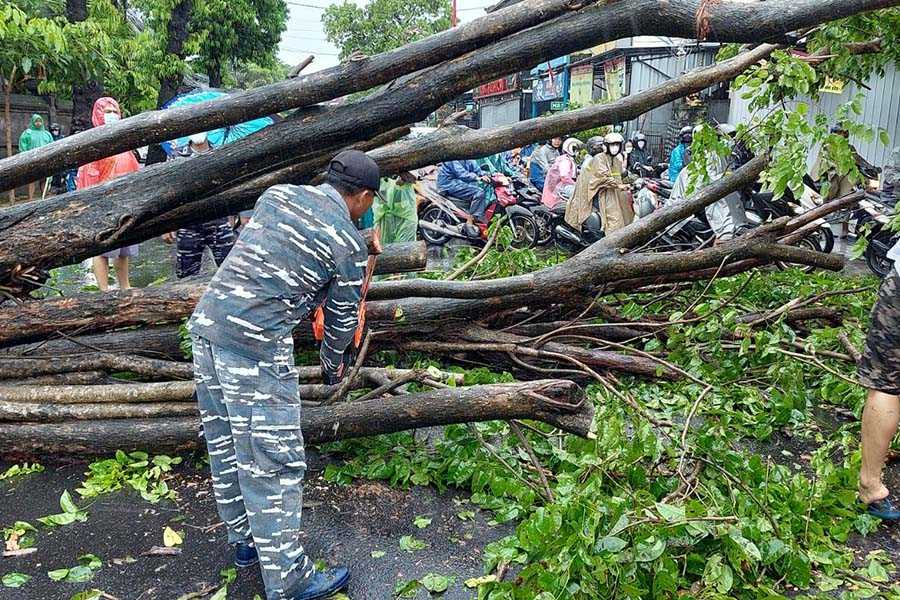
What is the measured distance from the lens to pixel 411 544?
3252mm

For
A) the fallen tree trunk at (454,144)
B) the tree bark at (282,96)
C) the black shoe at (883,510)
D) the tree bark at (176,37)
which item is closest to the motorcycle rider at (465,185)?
the fallen tree trunk at (454,144)

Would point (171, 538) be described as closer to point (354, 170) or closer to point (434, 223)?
point (354, 170)

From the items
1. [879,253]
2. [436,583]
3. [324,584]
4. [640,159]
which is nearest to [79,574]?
[324,584]

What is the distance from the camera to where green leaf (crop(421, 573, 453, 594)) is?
114 inches

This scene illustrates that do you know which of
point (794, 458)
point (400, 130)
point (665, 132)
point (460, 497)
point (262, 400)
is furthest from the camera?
point (665, 132)

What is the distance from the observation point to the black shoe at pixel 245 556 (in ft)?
10.1

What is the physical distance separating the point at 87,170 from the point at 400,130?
14.0ft

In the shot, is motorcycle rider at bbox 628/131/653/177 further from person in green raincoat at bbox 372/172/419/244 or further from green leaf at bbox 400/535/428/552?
green leaf at bbox 400/535/428/552

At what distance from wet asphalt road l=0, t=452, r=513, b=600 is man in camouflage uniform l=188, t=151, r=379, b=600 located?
350mm

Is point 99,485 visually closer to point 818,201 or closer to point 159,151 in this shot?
point 818,201

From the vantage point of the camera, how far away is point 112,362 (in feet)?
13.9

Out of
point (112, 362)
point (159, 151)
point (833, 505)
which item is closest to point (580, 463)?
point (833, 505)

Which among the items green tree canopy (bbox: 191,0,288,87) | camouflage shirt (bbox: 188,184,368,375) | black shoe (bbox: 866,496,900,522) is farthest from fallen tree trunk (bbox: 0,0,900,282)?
green tree canopy (bbox: 191,0,288,87)

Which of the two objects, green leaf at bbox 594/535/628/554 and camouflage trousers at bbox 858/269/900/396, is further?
camouflage trousers at bbox 858/269/900/396
